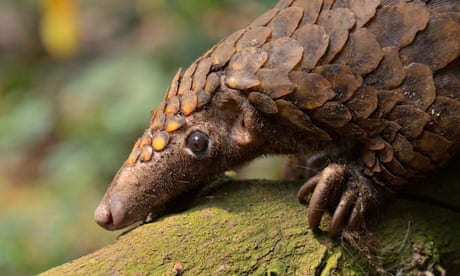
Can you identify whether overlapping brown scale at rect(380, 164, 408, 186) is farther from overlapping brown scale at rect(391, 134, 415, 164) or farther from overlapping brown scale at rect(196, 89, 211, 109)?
overlapping brown scale at rect(196, 89, 211, 109)

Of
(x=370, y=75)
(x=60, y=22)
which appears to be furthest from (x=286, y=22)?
(x=60, y=22)

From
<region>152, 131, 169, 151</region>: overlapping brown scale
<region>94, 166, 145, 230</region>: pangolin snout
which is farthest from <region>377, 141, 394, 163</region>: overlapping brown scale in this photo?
<region>94, 166, 145, 230</region>: pangolin snout

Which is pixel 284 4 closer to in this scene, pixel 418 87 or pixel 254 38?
pixel 254 38

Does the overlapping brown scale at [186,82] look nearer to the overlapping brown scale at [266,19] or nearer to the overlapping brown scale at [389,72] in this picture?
the overlapping brown scale at [266,19]

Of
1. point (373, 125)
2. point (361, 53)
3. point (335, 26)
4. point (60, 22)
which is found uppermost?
point (60, 22)

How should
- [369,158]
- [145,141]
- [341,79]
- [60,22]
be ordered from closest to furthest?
[341,79] < [369,158] < [145,141] < [60,22]

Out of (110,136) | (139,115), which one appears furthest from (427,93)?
(110,136)
